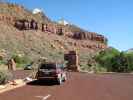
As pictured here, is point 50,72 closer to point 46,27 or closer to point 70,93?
point 70,93

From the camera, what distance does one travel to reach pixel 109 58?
256 ft

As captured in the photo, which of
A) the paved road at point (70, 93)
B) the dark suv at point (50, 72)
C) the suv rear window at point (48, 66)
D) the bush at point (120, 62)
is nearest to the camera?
the paved road at point (70, 93)

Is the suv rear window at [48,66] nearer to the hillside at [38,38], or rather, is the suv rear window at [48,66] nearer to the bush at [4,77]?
the bush at [4,77]

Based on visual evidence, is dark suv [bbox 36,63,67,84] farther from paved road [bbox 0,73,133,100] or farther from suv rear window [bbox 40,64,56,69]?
paved road [bbox 0,73,133,100]

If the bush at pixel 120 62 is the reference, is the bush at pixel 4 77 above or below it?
below

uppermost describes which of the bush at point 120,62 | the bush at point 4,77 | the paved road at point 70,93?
the bush at point 120,62

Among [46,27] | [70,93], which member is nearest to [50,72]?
[70,93]

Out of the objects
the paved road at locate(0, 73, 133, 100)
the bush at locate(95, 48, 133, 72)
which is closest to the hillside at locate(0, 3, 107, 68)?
the bush at locate(95, 48, 133, 72)

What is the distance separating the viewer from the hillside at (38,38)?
11625 centimetres

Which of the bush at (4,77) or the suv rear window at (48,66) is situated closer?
the bush at (4,77)

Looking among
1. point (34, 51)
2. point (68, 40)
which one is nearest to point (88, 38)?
point (68, 40)

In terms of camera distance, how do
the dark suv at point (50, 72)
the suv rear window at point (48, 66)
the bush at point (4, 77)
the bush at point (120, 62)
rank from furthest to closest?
the bush at point (120, 62), the suv rear window at point (48, 66), the dark suv at point (50, 72), the bush at point (4, 77)

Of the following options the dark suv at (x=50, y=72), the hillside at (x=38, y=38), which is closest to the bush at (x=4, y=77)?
the dark suv at (x=50, y=72)

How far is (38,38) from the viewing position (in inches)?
5453
